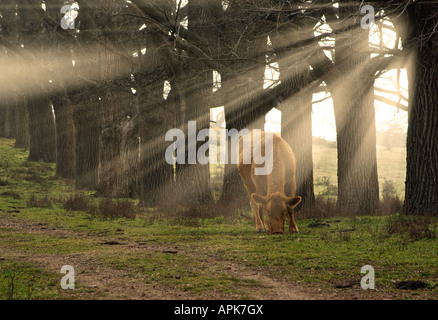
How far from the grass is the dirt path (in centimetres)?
5

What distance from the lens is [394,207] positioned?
13695 millimetres

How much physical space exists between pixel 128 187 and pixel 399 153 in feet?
110

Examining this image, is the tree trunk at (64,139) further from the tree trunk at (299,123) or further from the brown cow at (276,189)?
the brown cow at (276,189)

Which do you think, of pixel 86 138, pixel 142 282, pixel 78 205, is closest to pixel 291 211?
pixel 142 282

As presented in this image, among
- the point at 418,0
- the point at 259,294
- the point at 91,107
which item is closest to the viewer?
the point at 259,294

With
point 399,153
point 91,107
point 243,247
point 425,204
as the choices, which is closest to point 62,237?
point 243,247

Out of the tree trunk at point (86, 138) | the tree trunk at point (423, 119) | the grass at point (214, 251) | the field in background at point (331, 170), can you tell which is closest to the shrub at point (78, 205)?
the grass at point (214, 251)

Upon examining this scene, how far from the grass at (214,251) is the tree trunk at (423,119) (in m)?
1.01

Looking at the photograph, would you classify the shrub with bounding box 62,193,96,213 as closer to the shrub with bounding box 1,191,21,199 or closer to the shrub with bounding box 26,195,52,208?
the shrub with bounding box 26,195,52,208

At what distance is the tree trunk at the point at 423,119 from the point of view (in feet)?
37.2

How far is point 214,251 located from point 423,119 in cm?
Result: 654

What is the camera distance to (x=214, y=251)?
348 inches

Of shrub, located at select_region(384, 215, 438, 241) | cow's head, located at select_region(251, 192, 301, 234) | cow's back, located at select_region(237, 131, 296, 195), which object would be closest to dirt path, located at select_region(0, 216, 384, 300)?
cow's head, located at select_region(251, 192, 301, 234)

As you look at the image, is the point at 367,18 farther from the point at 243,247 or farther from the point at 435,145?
the point at 243,247
